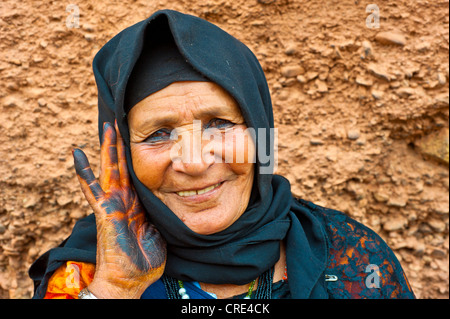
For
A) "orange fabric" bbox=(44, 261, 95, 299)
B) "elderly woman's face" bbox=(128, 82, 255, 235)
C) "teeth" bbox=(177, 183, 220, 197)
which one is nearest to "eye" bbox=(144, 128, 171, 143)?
"elderly woman's face" bbox=(128, 82, 255, 235)

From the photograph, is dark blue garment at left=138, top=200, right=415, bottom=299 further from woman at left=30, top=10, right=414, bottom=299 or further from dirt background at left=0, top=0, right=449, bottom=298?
dirt background at left=0, top=0, right=449, bottom=298

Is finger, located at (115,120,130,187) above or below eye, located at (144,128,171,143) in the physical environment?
below

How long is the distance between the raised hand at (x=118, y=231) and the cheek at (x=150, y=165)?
0.08m

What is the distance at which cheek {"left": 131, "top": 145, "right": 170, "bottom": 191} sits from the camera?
1.65m

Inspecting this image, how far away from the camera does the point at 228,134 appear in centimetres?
170

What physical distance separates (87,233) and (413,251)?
283cm

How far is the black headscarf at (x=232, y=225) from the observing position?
1.61 meters

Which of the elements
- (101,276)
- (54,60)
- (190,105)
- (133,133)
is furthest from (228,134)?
(54,60)

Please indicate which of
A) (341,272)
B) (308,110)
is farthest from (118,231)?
(308,110)

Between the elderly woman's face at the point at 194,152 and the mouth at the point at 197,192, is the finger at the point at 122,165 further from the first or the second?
the mouth at the point at 197,192

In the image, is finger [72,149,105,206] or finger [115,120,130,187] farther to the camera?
finger [115,120,130,187]

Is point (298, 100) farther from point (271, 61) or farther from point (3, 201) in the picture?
point (3, 201)

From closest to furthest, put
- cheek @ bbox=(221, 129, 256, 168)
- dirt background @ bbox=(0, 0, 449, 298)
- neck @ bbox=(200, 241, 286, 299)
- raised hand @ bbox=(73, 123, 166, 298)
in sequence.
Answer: raised hand @ bbox=(73, 123, 166, 298) → cheek @ bbox=(221, 129, 256, 168) → neck @ bbox=(200, 241, 286, 299) → dirt background @ bbox=(0, 0, 449, 298)

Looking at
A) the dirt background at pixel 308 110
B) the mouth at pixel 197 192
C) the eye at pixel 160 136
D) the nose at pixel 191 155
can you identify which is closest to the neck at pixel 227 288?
the mouth at pixel 197 192
